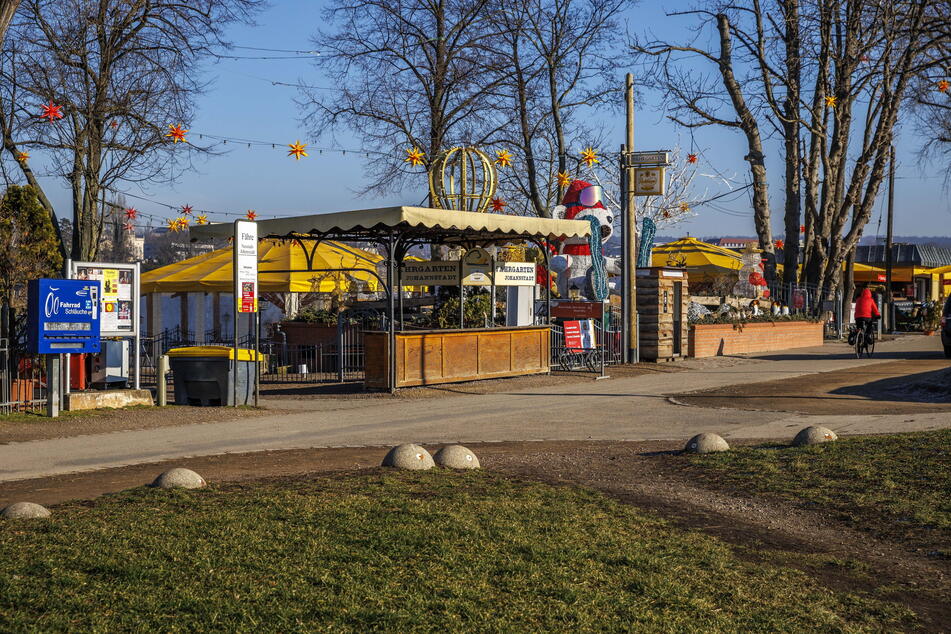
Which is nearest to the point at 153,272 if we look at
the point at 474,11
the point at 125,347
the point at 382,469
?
the point at 125,347

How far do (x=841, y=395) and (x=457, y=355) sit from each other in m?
6.99

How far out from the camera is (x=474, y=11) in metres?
33.1

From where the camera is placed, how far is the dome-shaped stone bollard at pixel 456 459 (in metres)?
9.28

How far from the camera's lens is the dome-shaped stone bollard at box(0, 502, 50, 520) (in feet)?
22.6

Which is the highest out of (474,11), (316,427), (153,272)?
(474,11)

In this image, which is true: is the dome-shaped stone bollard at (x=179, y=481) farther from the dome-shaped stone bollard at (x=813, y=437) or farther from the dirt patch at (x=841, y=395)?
the dirt patch at (x=841, y=395)

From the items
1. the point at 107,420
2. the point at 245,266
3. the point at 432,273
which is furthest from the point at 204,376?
the point at 432,273

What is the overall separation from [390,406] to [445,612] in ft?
37.3

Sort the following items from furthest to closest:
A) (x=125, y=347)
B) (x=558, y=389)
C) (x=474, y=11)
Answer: (x=474, y=11)
(x=558, y=389)
(x=125, y=347)

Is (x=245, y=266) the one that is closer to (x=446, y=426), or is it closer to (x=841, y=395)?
(x=446, y=426)

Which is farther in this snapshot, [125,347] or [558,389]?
[558,389]

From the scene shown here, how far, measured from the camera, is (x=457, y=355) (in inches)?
763

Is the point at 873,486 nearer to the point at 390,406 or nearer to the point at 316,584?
the point at 316,584

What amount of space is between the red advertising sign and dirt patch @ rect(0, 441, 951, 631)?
12.2 m
